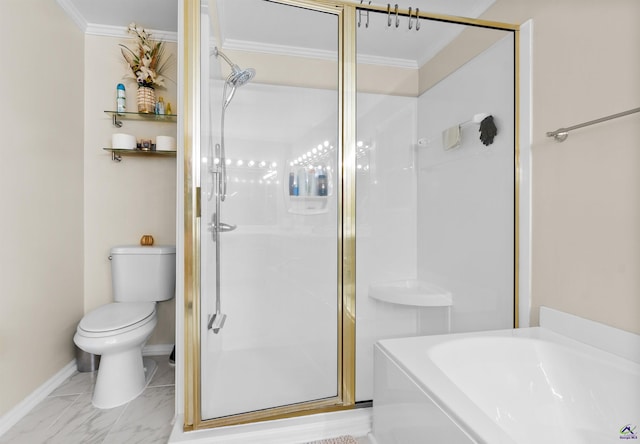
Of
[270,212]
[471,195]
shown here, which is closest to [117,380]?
[270,212]

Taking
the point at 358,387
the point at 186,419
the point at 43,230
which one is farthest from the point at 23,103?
the point at 358,387

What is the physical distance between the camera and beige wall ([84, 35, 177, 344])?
256cm

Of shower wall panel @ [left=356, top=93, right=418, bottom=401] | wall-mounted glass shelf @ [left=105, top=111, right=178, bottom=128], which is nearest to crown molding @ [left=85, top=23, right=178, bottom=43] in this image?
wall-mounted glass shelf @ [left=105, top=111, right=178, bottom=128]

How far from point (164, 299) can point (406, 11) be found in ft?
7.85

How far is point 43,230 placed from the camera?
2.07 m

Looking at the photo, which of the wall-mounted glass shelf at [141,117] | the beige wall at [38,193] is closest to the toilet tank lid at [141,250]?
the beige wall at [38,193]

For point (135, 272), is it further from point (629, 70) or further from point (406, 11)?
point (629, 70)

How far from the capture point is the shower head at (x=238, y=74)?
1.75 m

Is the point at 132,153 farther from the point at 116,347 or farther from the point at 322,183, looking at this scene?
the point at 322,183

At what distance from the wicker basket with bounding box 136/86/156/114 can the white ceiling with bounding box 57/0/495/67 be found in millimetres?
521

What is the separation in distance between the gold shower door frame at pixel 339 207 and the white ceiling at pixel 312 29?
5 centimetres

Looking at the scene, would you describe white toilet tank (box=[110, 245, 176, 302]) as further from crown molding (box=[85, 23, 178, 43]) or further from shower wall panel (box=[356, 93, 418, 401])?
crown molding (box=[85, 23, 178, 43])

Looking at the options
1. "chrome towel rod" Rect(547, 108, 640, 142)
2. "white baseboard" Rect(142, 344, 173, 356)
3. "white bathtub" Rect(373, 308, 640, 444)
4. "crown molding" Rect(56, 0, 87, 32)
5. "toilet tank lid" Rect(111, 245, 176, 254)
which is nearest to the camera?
"white bathtub" Rect(373, 308, 640, 444)

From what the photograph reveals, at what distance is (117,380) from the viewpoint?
6.53ft
